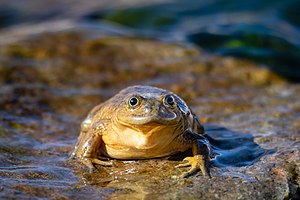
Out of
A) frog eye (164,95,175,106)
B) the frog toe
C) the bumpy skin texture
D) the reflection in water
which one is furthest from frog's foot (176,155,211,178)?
the frog toe

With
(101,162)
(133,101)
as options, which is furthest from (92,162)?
(133,101)

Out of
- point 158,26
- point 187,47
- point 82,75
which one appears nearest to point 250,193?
point 82,75

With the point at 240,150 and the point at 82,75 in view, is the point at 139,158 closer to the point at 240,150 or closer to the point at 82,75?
the point at 240,150

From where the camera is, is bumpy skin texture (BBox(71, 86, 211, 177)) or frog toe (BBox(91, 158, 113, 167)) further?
frog toe (BBox(91, 158, 113, 167))

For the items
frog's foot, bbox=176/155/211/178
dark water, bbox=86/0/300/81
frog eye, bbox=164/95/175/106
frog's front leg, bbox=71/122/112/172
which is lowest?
frog's foot, bbox=176/155/211/178

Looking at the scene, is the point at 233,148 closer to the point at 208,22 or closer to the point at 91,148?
the point at 91,148

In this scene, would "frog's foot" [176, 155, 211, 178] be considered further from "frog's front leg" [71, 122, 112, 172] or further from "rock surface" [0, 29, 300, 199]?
"frog's front leg" [71, 122, 112, 172]
